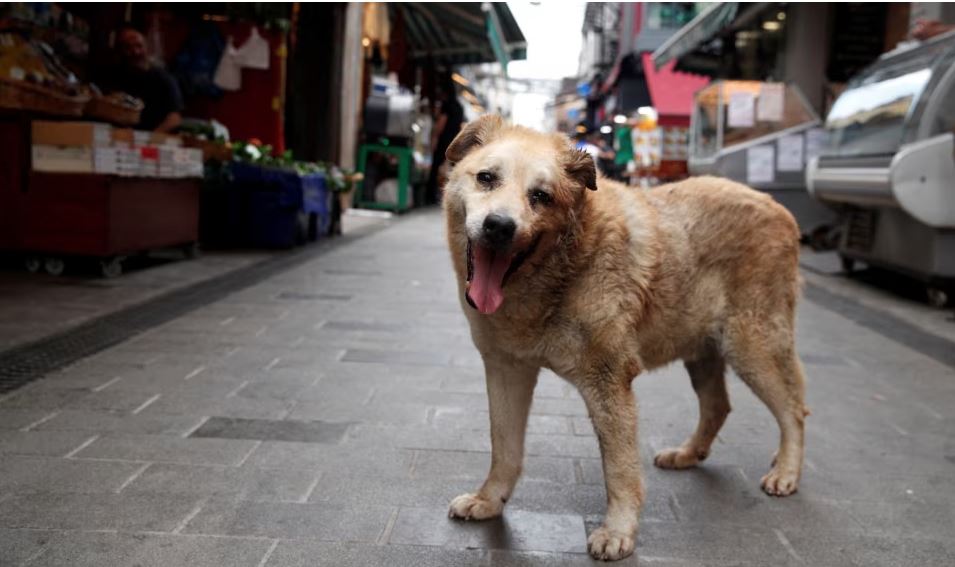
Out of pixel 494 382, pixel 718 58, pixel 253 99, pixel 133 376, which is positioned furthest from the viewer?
pixel 718 58

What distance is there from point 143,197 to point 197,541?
20.4 feet

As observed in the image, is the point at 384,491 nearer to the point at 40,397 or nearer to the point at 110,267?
the point at 40,397

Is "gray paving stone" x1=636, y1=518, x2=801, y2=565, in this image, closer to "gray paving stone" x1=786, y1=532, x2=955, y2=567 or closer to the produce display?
"gray paving stone" x1=786, y1=532, x2=955, y2=567

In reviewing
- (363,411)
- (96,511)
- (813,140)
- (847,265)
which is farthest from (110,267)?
(813,140)

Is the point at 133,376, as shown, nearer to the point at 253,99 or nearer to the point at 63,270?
the point at 63,270

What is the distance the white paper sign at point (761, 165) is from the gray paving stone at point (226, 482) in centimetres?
1180

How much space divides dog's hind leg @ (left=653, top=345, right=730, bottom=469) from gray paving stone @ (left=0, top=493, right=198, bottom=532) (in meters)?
1.99

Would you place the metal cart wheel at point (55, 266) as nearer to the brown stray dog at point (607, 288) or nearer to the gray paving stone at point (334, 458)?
the gray paving stone at point (334, 458)

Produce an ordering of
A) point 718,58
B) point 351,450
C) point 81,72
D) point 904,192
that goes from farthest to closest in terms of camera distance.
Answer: point 718,58
point 81,72
point 904,192
point 351,450

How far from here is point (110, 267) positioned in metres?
7.96

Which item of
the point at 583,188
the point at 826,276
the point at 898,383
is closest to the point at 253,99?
the point at 826,276

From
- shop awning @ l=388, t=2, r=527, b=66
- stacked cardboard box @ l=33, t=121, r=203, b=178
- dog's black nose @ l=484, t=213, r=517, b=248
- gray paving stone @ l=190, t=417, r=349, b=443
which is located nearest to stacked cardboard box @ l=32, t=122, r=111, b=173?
stacked cardboard box @ l=33, t=121, r=203, b=178

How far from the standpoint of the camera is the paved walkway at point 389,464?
2857 millimetres

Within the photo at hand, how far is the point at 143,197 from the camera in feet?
27.3
